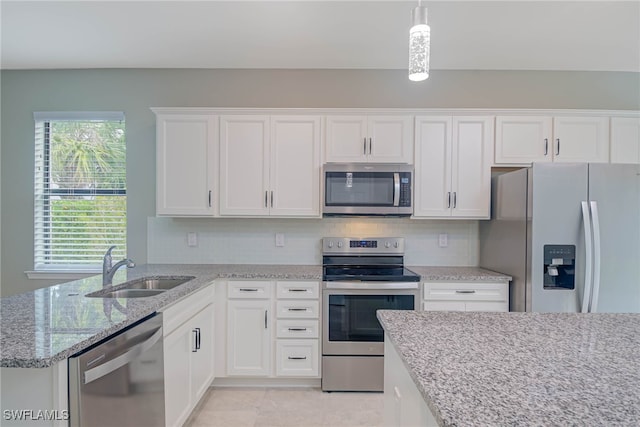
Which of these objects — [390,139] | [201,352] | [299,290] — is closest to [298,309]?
[299,290]

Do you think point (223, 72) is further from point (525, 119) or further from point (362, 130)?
point (525, 119)

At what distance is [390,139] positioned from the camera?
278 cm

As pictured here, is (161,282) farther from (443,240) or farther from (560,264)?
(560,264)

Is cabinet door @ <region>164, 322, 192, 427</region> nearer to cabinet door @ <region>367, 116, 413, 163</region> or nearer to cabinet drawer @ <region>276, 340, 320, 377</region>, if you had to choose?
cabinet drawer @ <region>276, 340, 320, 377</region>

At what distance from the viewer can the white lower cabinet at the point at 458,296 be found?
2527 millimetres

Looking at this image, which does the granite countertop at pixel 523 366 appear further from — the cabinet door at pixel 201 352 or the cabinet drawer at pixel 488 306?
the cabinet door at pixel 201 352

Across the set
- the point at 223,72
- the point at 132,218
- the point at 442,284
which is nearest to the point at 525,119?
the point at 442,284

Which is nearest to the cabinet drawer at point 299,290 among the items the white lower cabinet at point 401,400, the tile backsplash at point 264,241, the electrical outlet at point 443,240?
the tile backsplash at point 264,241

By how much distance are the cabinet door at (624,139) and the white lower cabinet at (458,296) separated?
159 cm

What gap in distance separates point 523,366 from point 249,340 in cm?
211

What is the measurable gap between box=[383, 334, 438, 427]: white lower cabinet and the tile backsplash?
1.75 m

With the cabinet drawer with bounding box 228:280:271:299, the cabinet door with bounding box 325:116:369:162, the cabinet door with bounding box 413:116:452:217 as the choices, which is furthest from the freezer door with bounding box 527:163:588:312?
the cabinet drawer with bounding box 228:280:271:299

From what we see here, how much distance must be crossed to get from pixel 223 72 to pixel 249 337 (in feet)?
8.05

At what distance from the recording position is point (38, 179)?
3.14 m
